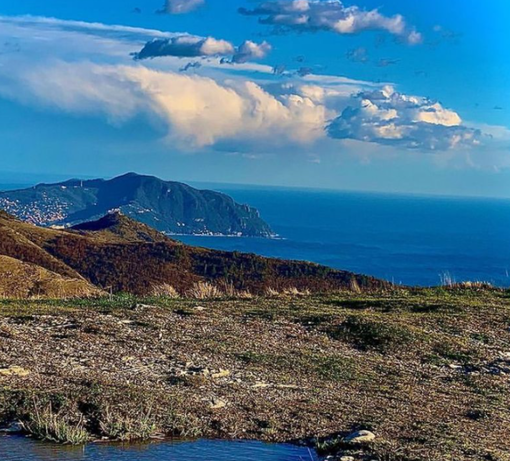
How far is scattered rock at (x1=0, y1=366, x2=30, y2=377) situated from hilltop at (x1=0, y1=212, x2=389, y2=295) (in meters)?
29.2

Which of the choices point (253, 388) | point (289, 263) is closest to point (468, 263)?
point (289, 263)

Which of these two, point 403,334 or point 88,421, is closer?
point 88,421

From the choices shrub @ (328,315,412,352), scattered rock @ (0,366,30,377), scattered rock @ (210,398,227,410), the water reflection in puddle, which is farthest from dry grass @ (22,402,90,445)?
shrub @ (328,315,412,352)

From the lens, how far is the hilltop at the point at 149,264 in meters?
41.5

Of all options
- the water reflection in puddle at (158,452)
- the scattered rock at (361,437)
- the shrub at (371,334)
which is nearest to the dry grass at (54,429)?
the water reflection in puddle at (158,452)

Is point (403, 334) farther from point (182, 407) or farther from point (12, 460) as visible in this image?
point (12, 460)

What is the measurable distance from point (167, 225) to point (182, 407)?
613ft

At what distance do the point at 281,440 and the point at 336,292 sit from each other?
46.1 ft

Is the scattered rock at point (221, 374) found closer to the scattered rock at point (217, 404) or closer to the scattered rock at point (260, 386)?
the scattered rock at point (260, 386)

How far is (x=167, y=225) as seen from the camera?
7662 inches

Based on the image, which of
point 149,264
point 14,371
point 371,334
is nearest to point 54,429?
point 14,371

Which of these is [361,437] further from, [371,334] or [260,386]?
[371,334]

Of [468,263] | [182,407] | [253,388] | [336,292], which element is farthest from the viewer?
[468,263]

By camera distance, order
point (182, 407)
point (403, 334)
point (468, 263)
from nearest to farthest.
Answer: point (182, 407) < point (403, 334) < point (468, 263)
